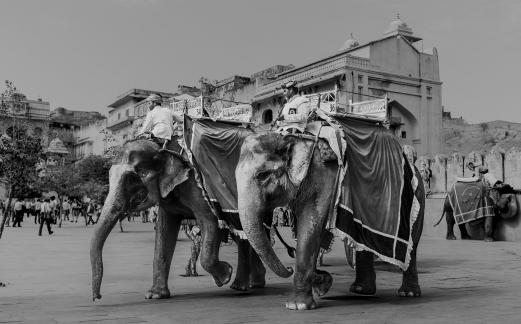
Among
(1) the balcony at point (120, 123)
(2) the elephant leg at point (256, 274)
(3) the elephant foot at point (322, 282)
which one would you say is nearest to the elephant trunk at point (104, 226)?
(2) the elephant leg at point (256, 274)

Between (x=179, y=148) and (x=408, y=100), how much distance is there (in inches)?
1607

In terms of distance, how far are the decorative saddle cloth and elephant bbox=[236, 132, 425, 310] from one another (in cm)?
1298

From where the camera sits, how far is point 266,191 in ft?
→ 24.5

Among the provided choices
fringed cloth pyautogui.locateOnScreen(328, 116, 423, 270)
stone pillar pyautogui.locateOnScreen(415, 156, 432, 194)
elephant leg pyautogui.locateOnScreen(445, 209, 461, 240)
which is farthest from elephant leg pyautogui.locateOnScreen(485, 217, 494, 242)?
fringed cloth pyautogui.locateOnScreen(328, 116, 423, 270)

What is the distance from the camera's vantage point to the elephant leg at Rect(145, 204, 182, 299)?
328 inches

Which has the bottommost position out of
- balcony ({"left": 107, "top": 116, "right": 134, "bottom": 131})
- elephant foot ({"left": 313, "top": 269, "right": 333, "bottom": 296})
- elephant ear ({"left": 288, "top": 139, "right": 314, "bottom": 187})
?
elephant foot ({"left": 313, "top": 269, "right": 333, "bottom": 296})

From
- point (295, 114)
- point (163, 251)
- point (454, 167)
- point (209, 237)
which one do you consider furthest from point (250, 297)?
point (454, 167)

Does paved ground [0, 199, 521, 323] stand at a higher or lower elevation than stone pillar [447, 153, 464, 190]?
lower

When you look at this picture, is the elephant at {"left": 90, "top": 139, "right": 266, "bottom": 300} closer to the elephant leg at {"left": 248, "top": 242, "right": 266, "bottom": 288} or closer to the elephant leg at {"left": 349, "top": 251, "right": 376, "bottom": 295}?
the elephant leg at {"left": 248, "top": 242, "right": 266, "bottom": 288}

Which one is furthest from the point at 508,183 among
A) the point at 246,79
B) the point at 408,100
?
the point at 246,79

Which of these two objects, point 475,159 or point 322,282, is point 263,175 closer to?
point 322,282

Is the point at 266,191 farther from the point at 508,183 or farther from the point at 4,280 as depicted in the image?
the point at 508,183

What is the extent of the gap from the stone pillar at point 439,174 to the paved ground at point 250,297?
30.4 ft

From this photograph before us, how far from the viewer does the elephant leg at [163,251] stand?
8.34m
